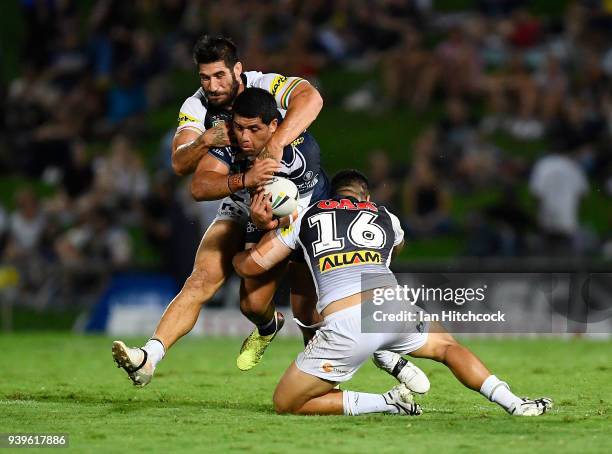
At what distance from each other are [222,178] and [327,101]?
1117 centimetres

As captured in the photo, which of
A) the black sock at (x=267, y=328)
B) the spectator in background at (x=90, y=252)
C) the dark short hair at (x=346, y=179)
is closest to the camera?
the dark short hair at (x=346, y=179)

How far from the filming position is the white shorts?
285 inches

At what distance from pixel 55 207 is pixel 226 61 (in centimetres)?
948

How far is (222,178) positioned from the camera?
26.1 ft

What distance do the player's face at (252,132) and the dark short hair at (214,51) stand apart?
2.04ft

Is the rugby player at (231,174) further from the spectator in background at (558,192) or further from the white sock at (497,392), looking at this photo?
the spectator in background at (558,192)

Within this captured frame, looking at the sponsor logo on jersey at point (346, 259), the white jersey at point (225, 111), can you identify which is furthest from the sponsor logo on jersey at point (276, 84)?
the sponsor logo on jersey at point (346, 259)

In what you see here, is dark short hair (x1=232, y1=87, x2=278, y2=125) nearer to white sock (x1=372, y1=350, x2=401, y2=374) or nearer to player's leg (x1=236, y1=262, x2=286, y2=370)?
player's leg (x1=236, y1=262, x2=286, y2=370)

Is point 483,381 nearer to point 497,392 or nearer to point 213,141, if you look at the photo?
point 497,392

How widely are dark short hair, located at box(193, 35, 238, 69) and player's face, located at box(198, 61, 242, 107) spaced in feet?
0.11

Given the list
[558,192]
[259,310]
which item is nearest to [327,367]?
[259,310]

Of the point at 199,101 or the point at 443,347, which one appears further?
the point at 199,101

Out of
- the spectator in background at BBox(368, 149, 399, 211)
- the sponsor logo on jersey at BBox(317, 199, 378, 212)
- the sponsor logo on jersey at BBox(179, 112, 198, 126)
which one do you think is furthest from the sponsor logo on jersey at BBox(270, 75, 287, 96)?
the spectator in background at BBox(368, 149, 399, 211)

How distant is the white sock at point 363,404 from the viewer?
744 cm
